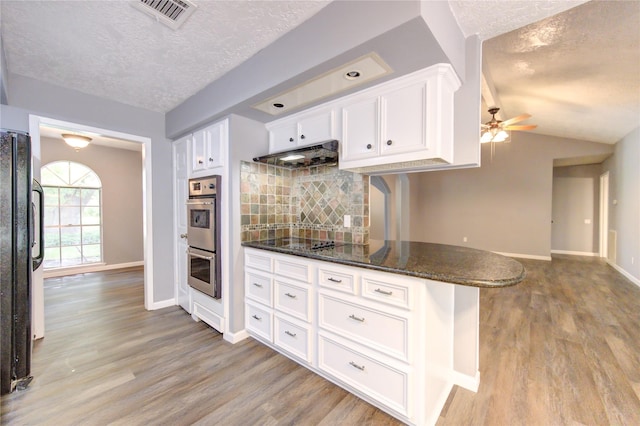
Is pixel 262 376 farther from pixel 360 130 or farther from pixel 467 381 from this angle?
pixel 360 130

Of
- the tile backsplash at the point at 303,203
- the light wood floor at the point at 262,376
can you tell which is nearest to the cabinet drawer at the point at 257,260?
the tile backsplash at the point at 303,203

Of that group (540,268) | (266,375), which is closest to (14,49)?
(266,375)

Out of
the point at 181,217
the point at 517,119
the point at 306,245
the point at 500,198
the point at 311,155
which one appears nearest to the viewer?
the point at 311,155

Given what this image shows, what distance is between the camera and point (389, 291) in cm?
155

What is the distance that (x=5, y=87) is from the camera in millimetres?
2254

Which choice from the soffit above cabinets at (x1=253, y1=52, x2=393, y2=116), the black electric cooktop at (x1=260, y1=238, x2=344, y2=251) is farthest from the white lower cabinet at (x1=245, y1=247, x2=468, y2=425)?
the soffit above cabinets at (x1=253, y1=52, x2=393, y2=116)

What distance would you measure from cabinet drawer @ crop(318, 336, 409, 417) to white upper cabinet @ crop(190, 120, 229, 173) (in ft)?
6.56

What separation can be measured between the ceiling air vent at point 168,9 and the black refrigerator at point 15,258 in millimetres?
1268

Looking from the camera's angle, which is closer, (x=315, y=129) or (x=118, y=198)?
(x=315, y=129)

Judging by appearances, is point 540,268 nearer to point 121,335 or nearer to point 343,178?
point 343,178

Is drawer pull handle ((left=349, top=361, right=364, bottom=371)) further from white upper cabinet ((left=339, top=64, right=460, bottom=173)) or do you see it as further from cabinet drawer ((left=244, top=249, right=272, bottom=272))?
white upper cabinet ((left=339, top=64, right=460, bottom=173))

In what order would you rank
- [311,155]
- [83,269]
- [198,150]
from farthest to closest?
[83,269], [198,150], [311,155]

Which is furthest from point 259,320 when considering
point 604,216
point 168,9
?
point 604,216

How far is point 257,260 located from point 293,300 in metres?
0.58
